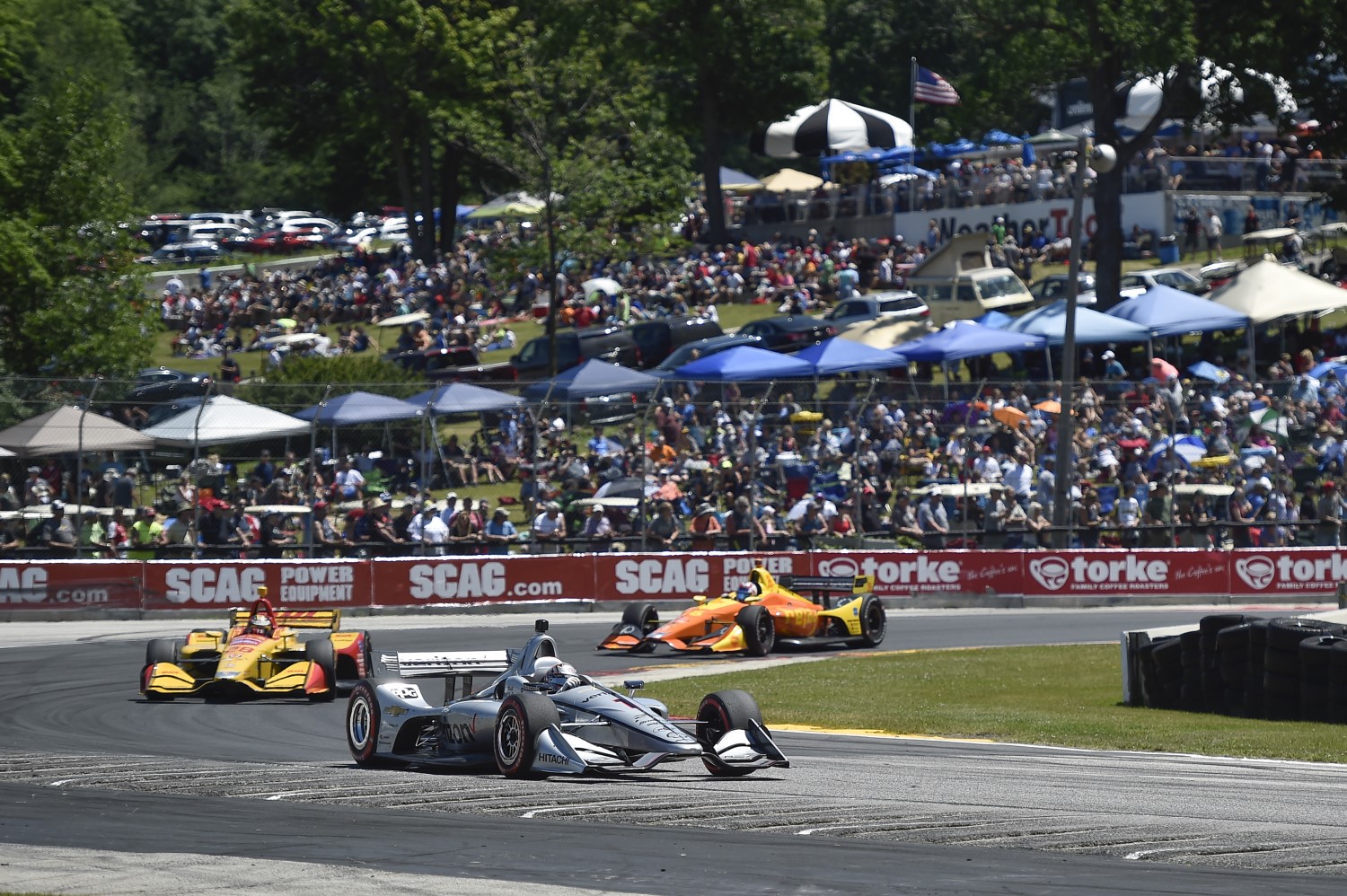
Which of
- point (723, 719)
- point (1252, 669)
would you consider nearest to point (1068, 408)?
point (1252, 669)

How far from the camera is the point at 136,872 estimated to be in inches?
338

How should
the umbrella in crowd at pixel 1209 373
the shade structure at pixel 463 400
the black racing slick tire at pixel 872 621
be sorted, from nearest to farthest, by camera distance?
the black racing slick tire at pixel 872 621 < the shade structure at pixel 463 400 < the umbrella in crowd at pixel 1209 373

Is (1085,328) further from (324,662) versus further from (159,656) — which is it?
(159,656)

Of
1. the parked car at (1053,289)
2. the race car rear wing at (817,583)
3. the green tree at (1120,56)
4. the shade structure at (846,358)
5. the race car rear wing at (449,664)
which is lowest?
the race car rear wing at (449,664)

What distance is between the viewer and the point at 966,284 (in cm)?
4272

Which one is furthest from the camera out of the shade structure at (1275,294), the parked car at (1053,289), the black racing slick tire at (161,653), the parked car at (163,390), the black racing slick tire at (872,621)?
the parked car at (1053,289)

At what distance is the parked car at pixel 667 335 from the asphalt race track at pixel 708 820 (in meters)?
28.9

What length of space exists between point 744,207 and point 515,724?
4896 cm

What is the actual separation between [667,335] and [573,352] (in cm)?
229

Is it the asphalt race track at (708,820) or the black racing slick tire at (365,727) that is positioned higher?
the black racing slick tire at (365,727)

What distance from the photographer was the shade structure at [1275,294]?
36.0 meters

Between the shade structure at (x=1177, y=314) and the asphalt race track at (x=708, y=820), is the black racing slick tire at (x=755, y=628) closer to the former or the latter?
the asphalt race track at (x=708, y=820)

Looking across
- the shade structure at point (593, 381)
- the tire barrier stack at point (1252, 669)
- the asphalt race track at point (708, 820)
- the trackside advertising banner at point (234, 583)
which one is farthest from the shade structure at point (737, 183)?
the asphalt race track at point (708, 820)

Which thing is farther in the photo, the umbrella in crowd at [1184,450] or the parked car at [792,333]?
the parked car at [792,333]
